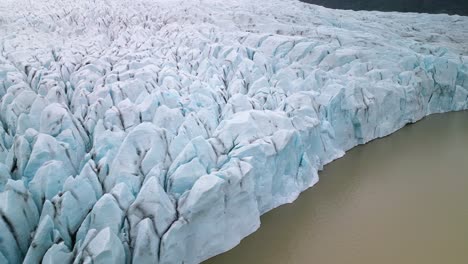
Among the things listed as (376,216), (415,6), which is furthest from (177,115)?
(415,6)

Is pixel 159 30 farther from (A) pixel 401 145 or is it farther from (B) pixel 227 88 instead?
(A) pixel 401 145

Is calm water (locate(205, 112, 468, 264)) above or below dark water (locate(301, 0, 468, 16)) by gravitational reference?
below

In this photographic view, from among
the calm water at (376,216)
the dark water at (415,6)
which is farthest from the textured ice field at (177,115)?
the dark water at (415,6)

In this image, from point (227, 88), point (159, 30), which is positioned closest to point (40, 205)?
point (227, 88)

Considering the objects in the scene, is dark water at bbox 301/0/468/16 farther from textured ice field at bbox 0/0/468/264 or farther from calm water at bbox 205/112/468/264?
calm water at bbox 205/112/468/264

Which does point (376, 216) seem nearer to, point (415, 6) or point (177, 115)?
point (177, 115)

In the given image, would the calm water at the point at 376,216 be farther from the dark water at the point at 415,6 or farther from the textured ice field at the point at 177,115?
the dark water at the point at 415,6

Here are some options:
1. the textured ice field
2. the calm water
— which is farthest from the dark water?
the calm water
